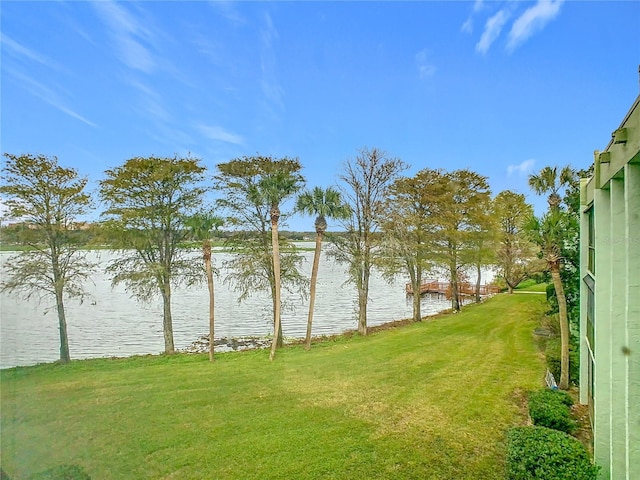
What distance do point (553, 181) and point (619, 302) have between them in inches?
385

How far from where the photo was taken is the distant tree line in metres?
12.0

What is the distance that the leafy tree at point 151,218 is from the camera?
1430 centimetres

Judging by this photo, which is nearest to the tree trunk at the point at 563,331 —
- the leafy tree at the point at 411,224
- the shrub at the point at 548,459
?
the shrub at the point at 548,459

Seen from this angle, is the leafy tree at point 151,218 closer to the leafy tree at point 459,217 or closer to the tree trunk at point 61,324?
the tree trunk at point 61,324

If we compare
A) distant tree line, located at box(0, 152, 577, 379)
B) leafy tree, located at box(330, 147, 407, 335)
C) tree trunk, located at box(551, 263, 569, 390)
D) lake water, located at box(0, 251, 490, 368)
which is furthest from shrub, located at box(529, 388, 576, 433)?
leafy tree, located at box(330, 147, 407, 335)

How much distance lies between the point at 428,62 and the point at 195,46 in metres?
6.75

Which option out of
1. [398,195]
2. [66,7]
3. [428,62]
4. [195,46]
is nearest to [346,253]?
[398,195]

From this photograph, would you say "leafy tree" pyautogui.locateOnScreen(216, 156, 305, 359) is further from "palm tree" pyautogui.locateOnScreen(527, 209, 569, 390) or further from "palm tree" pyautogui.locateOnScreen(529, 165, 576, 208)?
"palm tree" pyautogui.locateOnScreen(527, 209, 569, 390)

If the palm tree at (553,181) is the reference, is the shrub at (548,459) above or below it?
below

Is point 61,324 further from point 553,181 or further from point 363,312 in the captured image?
point 553,181

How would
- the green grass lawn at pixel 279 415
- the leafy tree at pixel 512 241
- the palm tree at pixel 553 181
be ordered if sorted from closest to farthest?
the green grass lawn at pixel 279 415 < the palm tree at pixel 553 181 < the leafy tree at pixel 512 241

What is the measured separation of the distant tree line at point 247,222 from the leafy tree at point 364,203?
4 centimetres

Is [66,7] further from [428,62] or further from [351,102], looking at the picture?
[351,102]

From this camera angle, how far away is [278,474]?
5453mm
